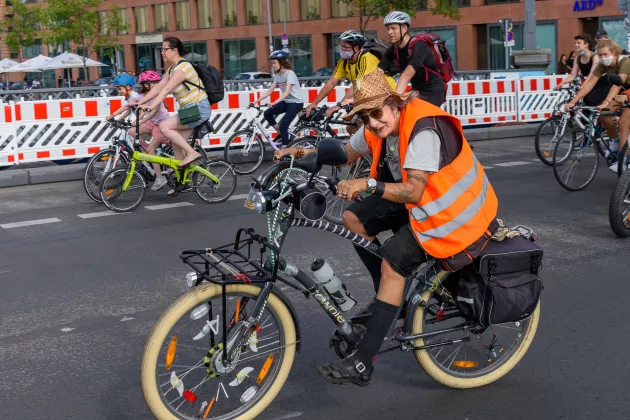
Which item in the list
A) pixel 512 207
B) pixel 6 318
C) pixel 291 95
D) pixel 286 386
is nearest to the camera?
pixel 286 386

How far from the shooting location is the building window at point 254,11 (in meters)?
60.2

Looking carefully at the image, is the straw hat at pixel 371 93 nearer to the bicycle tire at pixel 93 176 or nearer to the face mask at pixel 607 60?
the bicycle tire at pixel 93 176

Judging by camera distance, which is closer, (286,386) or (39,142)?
(286,386)

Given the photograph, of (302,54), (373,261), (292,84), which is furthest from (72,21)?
(373,261)

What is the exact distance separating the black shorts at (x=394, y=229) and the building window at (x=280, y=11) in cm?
5466

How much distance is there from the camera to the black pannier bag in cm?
420

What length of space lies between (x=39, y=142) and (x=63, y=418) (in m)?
10.2

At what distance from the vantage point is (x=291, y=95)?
13438 millimetres

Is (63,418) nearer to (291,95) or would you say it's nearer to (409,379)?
(409,379)

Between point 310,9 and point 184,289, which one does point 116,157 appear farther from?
point 310,9

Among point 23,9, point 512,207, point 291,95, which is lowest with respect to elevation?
point 512,207

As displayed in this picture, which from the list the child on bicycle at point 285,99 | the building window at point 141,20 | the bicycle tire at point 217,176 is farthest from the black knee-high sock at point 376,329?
the building window at point 141,20

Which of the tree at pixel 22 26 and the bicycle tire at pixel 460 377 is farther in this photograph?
the tree at pixel 22 26

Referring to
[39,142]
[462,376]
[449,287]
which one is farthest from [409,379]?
[39,142]
